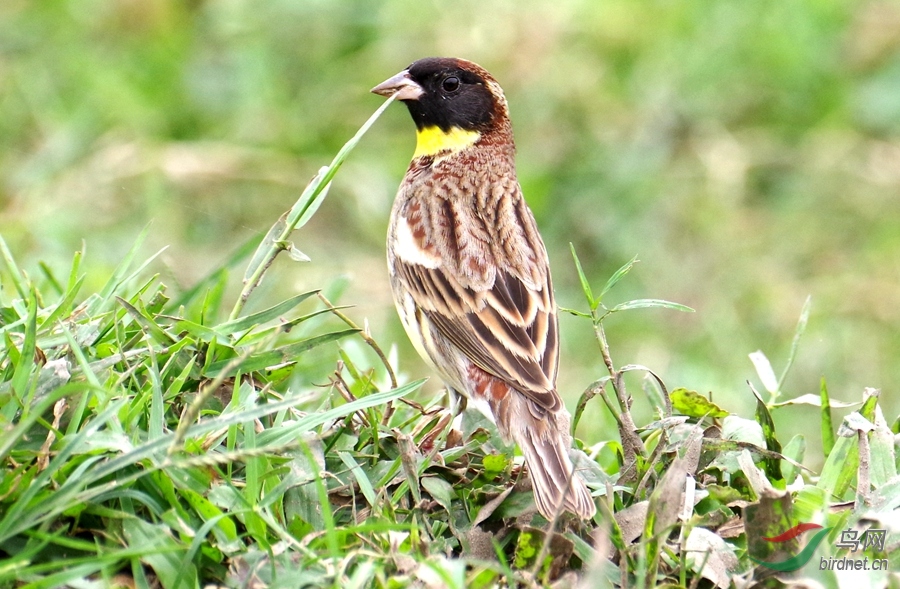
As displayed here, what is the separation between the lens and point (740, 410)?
21.3ft

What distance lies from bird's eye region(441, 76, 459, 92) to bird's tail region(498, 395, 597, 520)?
→ 6.84ft

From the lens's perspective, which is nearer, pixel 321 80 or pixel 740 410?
pixel 740 410

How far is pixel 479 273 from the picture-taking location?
4.70 m

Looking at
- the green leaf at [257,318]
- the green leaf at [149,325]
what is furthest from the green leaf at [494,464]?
the green leaf at [149,325]

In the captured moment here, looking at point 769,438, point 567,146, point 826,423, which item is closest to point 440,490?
point 769,438

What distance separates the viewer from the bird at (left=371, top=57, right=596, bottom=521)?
4059 mm

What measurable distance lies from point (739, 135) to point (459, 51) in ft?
7.08

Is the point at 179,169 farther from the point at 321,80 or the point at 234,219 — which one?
the point at 321,80

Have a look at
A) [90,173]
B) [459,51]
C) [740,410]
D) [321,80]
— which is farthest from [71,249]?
[740,410]

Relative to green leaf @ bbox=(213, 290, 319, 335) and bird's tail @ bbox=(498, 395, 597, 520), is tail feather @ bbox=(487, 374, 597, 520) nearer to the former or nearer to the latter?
bird's tail @ bbox=(498, 395, 597, 520)

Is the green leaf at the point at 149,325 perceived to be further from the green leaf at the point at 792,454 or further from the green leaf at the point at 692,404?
the green leaf at the point at 792,454

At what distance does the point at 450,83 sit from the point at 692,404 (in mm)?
2267

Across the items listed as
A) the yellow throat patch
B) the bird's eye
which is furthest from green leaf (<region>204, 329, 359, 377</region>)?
the bird's eye

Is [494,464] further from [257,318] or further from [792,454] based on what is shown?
[792,454]
